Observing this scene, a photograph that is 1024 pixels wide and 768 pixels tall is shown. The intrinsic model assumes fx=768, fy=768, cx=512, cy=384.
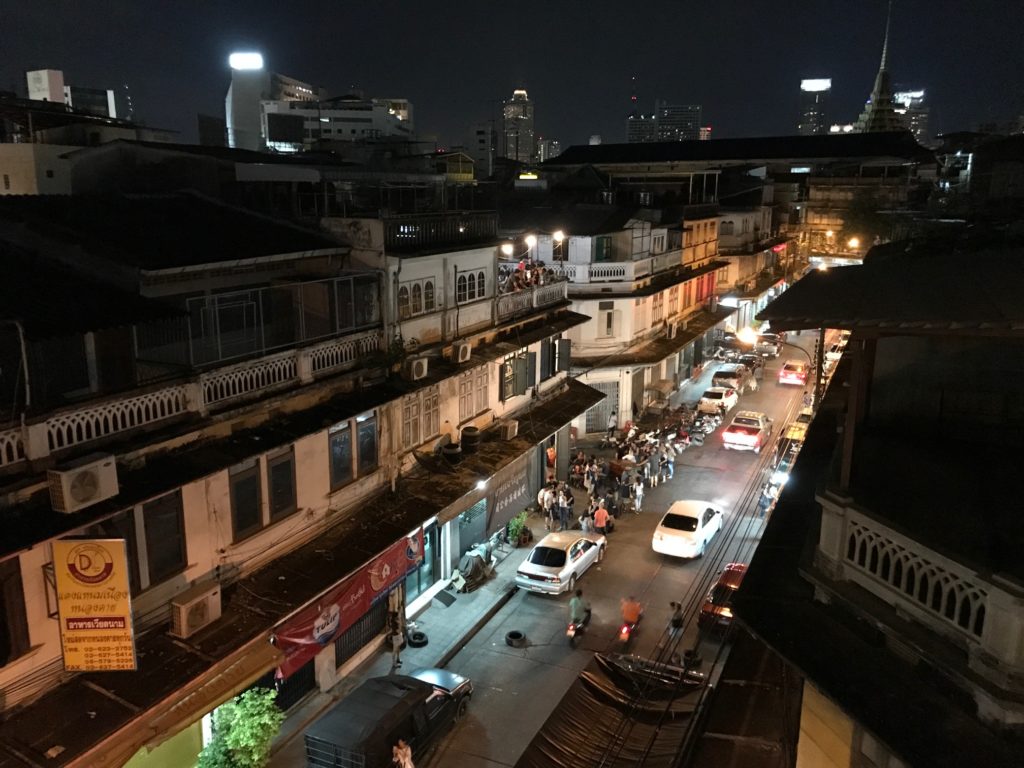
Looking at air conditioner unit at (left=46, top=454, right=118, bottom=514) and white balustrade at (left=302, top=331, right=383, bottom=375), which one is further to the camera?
white balustrade at (left=302, top=331, right=383, bottom=375)

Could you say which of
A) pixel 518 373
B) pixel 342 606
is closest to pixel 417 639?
pixel 342 606

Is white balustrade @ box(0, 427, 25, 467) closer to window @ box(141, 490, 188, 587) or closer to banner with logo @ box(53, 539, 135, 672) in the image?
banner with logo @ box(53, 539, 135, 672)

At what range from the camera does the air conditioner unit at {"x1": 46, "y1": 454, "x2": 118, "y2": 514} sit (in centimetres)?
1102

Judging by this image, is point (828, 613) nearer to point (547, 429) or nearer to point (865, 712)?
point (865, 712)

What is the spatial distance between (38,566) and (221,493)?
356cm

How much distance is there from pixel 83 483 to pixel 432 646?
12.3 m

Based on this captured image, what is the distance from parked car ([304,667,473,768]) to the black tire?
2.80 m

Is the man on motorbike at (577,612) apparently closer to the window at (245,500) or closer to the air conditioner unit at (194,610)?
the window at (245,500)

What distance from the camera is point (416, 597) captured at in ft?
74.5

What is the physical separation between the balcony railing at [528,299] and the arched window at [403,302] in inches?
203

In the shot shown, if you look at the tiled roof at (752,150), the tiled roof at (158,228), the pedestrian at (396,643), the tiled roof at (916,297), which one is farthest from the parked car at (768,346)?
the tiled roof at (916,297)

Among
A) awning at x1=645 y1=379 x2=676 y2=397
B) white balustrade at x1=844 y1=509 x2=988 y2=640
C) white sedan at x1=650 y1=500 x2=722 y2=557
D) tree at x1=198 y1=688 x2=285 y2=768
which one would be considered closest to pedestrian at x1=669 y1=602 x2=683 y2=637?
white sedan at x1=650 y1=500 x2=722 y2=557

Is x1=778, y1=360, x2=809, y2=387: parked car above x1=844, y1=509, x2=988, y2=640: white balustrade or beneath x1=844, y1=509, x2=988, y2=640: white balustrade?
beneath

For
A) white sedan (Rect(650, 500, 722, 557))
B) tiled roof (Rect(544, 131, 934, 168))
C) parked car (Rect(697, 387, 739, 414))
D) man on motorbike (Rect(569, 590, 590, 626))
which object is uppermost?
tiled roof (Rect(544, 131, 934, 168))
